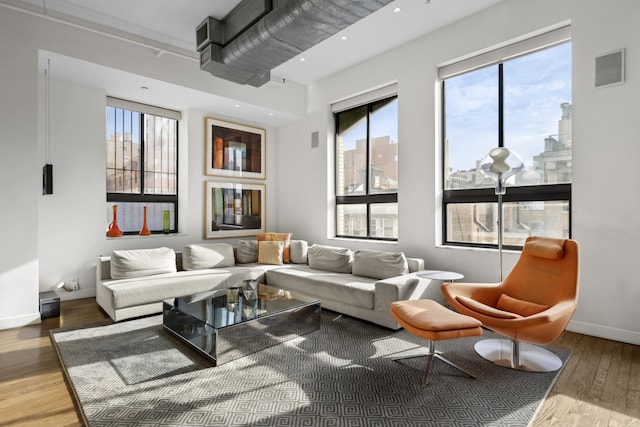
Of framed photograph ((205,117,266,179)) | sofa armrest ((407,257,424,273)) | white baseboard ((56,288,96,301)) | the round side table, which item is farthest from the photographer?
framed photograph ((205,117,266,179))

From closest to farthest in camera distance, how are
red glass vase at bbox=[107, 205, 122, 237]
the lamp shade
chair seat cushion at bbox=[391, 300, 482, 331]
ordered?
chair seat cushion at bbox=[391, 300, 482, 331] < the lamp shade < red glass vase at bbox=[107, 205, 122, 237]

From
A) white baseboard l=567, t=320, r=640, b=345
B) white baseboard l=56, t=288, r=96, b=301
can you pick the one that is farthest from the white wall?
white baseboard l=56, t=288, r=96, b=301

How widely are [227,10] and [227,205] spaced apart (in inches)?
125

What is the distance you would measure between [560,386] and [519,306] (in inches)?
26.8

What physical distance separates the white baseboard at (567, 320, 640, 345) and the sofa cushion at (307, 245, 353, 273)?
8.26 ft

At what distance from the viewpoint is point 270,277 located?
4.98 meters

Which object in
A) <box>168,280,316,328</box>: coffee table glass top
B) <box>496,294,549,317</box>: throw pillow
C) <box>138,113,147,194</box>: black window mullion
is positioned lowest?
<box>168,280,316,328</box>: coffee table glass top

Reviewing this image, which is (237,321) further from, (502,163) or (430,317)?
(502,163)

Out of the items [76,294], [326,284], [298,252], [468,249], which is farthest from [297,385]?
[76,294]

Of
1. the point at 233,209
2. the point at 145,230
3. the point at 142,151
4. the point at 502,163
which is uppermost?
the point at 142,151

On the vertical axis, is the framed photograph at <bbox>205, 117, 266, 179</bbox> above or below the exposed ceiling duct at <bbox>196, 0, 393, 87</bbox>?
below

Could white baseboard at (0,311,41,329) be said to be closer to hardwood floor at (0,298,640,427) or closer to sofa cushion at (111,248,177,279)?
hardwood floor at (0,298,640,427)

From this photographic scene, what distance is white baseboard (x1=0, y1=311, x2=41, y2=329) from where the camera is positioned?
3682mm

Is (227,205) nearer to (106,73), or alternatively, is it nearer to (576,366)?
(106,73)
